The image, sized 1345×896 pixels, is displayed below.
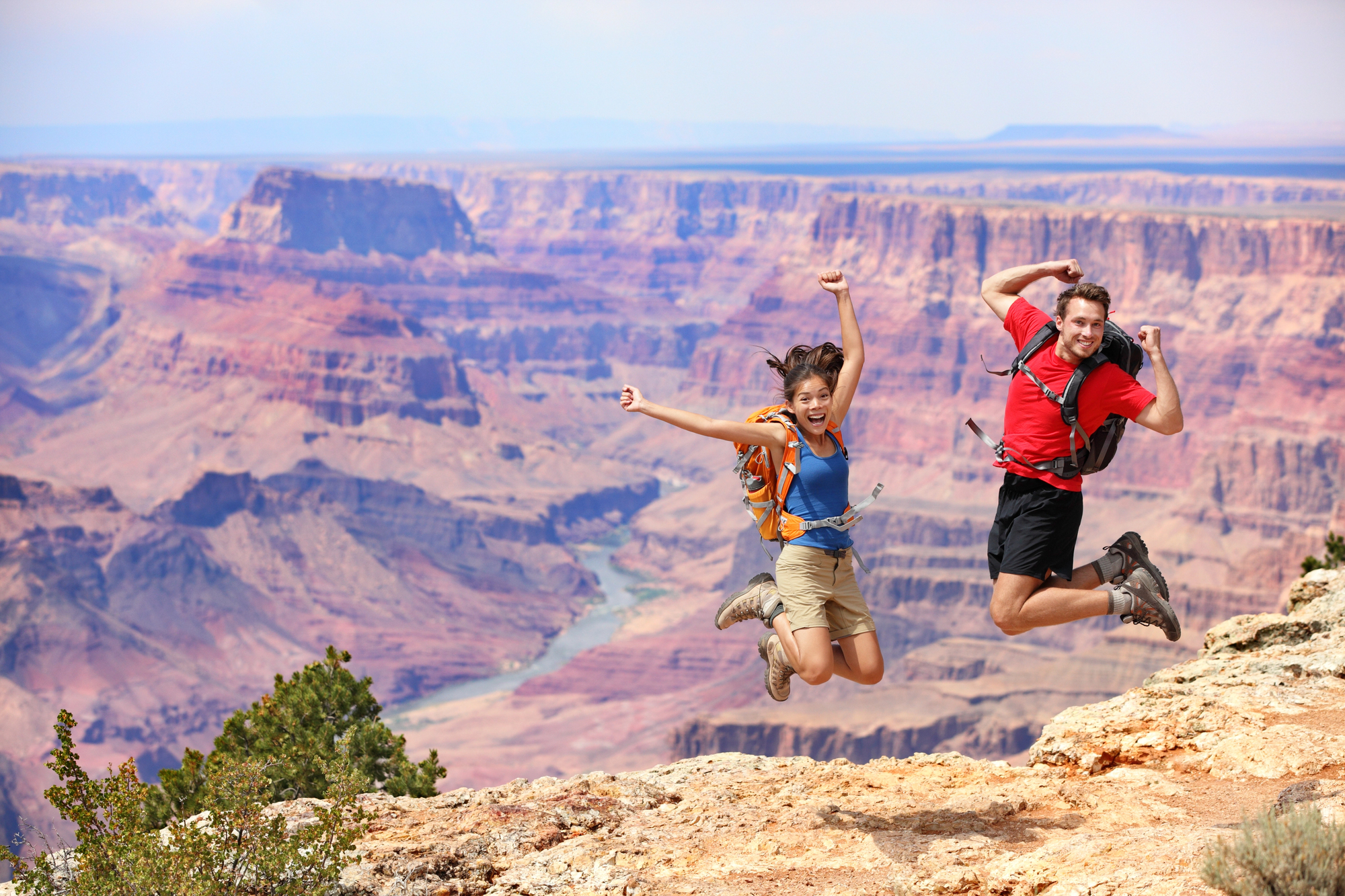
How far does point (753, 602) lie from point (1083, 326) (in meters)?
3.03

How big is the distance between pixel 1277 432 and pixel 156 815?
14775 cm

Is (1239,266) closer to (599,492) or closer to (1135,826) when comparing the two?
(599,492)

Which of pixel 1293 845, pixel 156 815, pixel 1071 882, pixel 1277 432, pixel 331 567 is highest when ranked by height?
pixel 1293 845

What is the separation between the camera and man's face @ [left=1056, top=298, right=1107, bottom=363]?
859cm

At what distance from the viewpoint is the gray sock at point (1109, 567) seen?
30.7 ft

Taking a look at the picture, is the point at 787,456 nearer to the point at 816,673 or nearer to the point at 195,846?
the point at 816,673

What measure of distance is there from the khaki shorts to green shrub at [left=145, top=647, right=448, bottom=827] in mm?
6361

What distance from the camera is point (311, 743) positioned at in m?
13.5

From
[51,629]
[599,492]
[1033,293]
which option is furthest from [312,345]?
Result: [1033,293]

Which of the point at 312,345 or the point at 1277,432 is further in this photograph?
the point at 312,345

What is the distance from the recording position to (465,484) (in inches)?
6954

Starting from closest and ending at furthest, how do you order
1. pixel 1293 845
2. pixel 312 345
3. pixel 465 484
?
1. pixel 1293 845
2. pixel 465 484
3. pixel 312 345

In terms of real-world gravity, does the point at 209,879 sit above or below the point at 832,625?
below

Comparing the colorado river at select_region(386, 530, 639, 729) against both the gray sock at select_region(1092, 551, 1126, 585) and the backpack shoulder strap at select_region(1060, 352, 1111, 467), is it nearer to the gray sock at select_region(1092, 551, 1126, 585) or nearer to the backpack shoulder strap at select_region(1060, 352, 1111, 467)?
the gray sock at select_region(1092, 551, 1126, 585)
